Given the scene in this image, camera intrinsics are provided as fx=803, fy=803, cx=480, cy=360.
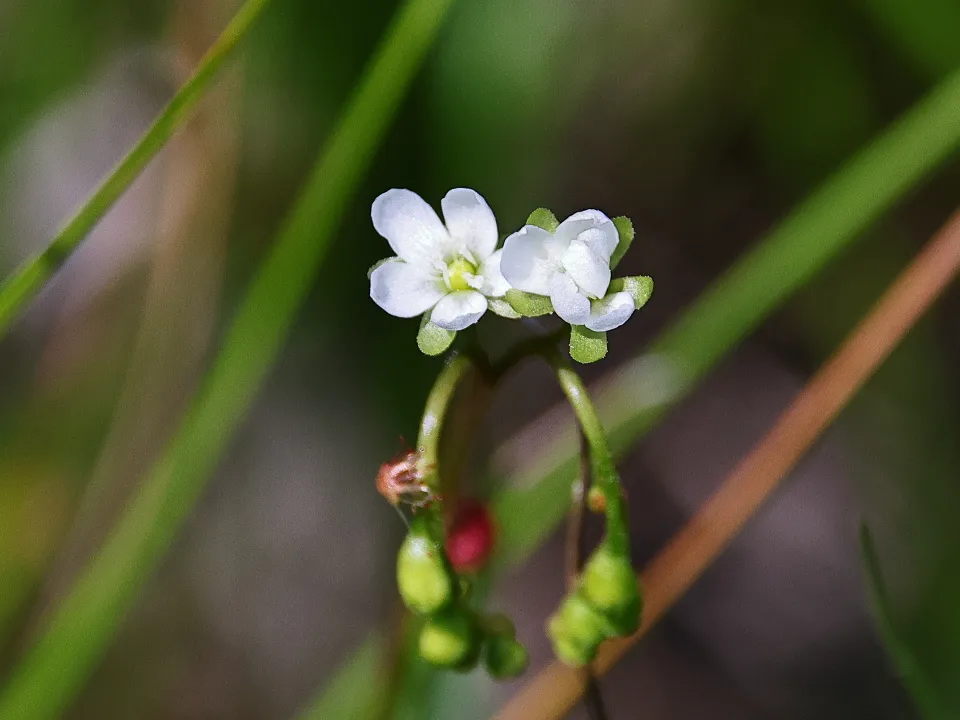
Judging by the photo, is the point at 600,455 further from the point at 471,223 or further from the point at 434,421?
the point at 471,223

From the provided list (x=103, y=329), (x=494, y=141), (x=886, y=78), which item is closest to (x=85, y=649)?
(x=103, y=329)

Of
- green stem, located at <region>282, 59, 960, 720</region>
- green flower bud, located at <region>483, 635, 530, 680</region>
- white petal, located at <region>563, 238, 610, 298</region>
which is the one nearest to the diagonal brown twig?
green stem, located at <region>282, 59, 960, 720</region>

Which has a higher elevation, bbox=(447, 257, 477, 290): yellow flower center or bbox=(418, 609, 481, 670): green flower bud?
bbox=(447, 257, 477, 290): yellow flower center

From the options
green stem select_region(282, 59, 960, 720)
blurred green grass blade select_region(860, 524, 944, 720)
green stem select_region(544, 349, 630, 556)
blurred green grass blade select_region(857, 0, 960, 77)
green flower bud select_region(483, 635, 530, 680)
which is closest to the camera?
green stem select_region(544, 349, 630, 556)

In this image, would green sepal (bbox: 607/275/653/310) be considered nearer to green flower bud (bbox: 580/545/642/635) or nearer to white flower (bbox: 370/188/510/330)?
white flower (bbox: 370/188/510/330)

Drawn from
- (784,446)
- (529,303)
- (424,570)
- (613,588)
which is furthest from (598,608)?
(784,446)

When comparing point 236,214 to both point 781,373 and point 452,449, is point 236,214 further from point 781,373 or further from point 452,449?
point 781,373
